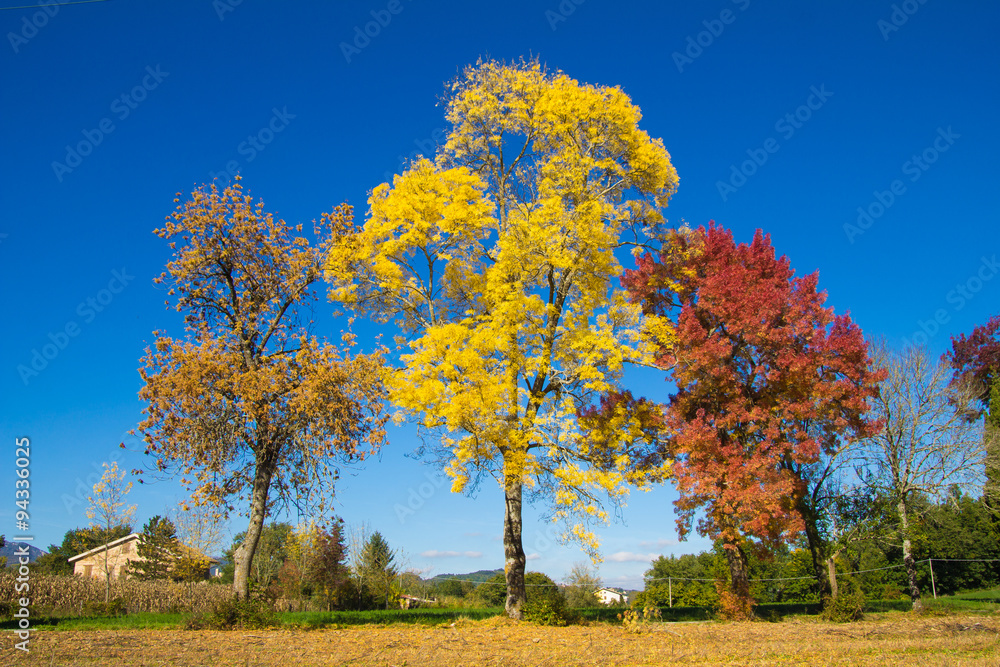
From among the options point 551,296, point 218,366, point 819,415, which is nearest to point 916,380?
point 819,415

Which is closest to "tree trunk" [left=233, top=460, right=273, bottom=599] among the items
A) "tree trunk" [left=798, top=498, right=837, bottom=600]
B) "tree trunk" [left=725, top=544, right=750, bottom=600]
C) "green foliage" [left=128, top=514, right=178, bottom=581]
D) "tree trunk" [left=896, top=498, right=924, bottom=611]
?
"tree trunk" [left=725, top=544, right=750, bottom=600]

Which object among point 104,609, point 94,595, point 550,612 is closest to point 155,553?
point 94,595

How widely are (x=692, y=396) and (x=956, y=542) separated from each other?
27.4m

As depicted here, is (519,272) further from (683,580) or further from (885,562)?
(683,580)

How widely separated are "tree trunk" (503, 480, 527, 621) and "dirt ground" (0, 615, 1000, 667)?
1.84 m

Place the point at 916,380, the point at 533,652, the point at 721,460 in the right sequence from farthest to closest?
the point at 916,380
the point at 721,460
the point at 533,652

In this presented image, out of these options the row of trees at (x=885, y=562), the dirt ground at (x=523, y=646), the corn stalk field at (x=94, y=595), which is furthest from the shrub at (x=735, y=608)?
the corn stalk field at (x=94, y=595)

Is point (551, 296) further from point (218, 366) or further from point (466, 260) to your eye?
point (218, 366)

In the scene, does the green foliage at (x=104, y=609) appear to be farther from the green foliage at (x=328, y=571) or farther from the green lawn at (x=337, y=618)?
the green foliage at (x=328, y=571)

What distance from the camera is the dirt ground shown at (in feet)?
23.7

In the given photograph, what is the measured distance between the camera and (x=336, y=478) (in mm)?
13648

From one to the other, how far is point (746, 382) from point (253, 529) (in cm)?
1293

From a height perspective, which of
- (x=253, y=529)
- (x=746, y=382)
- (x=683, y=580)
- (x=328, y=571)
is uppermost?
(x=746, y=382)

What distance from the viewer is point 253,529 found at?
1337 centimetres
